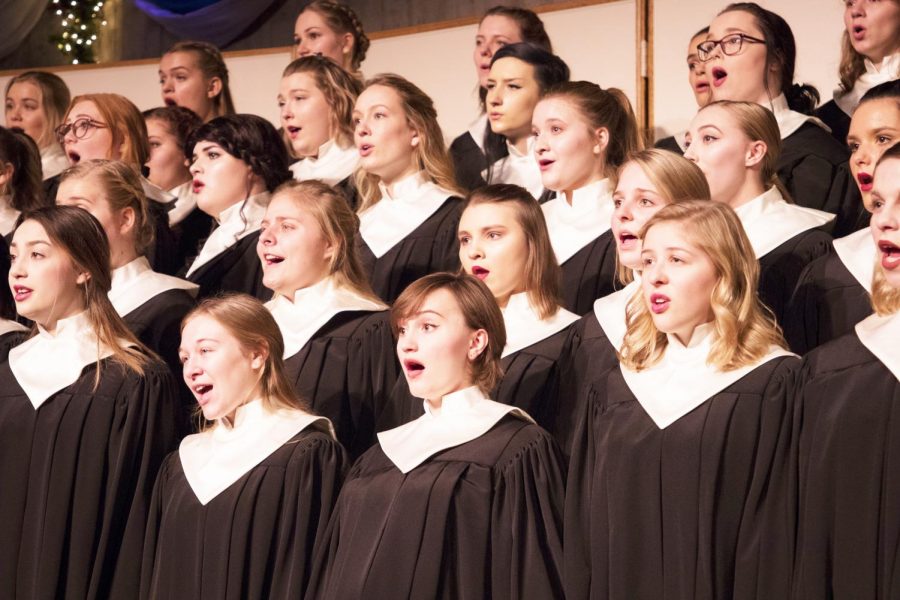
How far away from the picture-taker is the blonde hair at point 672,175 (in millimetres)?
3666

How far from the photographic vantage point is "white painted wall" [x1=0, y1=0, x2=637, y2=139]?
5984 millimetres

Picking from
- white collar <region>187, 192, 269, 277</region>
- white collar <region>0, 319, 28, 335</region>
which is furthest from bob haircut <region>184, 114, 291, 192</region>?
white collar <region>0, 319, 28, 335</region>

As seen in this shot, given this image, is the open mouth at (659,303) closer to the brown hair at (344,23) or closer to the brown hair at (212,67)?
the brown hair at (344,23)

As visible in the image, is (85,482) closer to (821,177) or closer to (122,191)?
(122,191)

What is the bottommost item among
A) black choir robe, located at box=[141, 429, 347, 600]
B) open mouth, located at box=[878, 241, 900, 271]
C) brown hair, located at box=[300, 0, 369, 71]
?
black choir robe, located at box=[141, 429, 347, 600]

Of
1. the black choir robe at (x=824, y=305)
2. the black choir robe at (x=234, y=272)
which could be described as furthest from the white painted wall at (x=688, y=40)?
the black choir robe at (x=824, y=305)

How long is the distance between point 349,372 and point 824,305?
1356 mm

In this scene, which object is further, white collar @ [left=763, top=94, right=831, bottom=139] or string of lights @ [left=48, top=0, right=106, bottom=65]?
string of lights @ [left=48, top=0, right=106, bottom=65]

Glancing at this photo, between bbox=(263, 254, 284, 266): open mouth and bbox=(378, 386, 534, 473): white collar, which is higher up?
bbox=(263, 254, 284, 266): open mouth

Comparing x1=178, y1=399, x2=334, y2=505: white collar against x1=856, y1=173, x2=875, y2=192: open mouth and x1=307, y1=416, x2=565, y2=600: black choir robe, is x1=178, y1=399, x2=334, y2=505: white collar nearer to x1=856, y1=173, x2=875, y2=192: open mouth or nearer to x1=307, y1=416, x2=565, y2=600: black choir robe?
x1=307, y1=416, x2=565, y2=600: black choir robe

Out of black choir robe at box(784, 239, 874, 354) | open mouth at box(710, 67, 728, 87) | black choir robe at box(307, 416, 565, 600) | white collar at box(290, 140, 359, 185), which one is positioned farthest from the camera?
white collar at box(290, 140, 359, 185)

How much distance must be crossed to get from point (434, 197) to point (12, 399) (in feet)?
4.97

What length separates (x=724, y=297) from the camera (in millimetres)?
3145

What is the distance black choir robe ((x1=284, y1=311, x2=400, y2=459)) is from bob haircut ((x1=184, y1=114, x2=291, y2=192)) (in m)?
0.96
